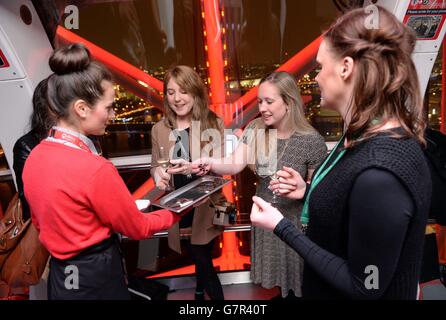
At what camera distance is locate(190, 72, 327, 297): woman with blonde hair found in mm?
1995

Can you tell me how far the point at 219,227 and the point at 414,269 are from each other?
4.82ft

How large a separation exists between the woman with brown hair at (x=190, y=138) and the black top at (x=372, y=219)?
125 centimetres

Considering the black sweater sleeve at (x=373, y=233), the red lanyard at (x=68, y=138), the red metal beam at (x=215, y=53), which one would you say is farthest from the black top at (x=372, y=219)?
the red metal beam at (x=215, y=53)

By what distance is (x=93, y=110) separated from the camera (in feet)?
4.37

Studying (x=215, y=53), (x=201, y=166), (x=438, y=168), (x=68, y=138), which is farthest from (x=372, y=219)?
(x=215, y=53)

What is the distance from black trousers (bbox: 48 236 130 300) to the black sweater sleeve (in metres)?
0.86

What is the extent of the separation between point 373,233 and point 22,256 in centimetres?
173

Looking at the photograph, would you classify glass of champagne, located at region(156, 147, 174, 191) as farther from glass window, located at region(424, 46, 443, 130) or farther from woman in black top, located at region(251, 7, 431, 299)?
glass window, located at region(424, 46, 443, 130)

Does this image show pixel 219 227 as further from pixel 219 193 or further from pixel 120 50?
pixel 120 50

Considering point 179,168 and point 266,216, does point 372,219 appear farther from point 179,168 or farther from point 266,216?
point 179,168

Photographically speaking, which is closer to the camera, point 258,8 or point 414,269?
point 414,269

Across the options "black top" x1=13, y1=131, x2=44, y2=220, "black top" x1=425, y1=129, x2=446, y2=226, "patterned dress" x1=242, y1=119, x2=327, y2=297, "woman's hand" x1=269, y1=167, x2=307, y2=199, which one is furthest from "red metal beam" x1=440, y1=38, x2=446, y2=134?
"black top" x1=13, y1=131, x2=44, y2=220

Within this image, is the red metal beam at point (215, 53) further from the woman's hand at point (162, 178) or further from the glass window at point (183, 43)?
the woman's hand at point (162, 178)
